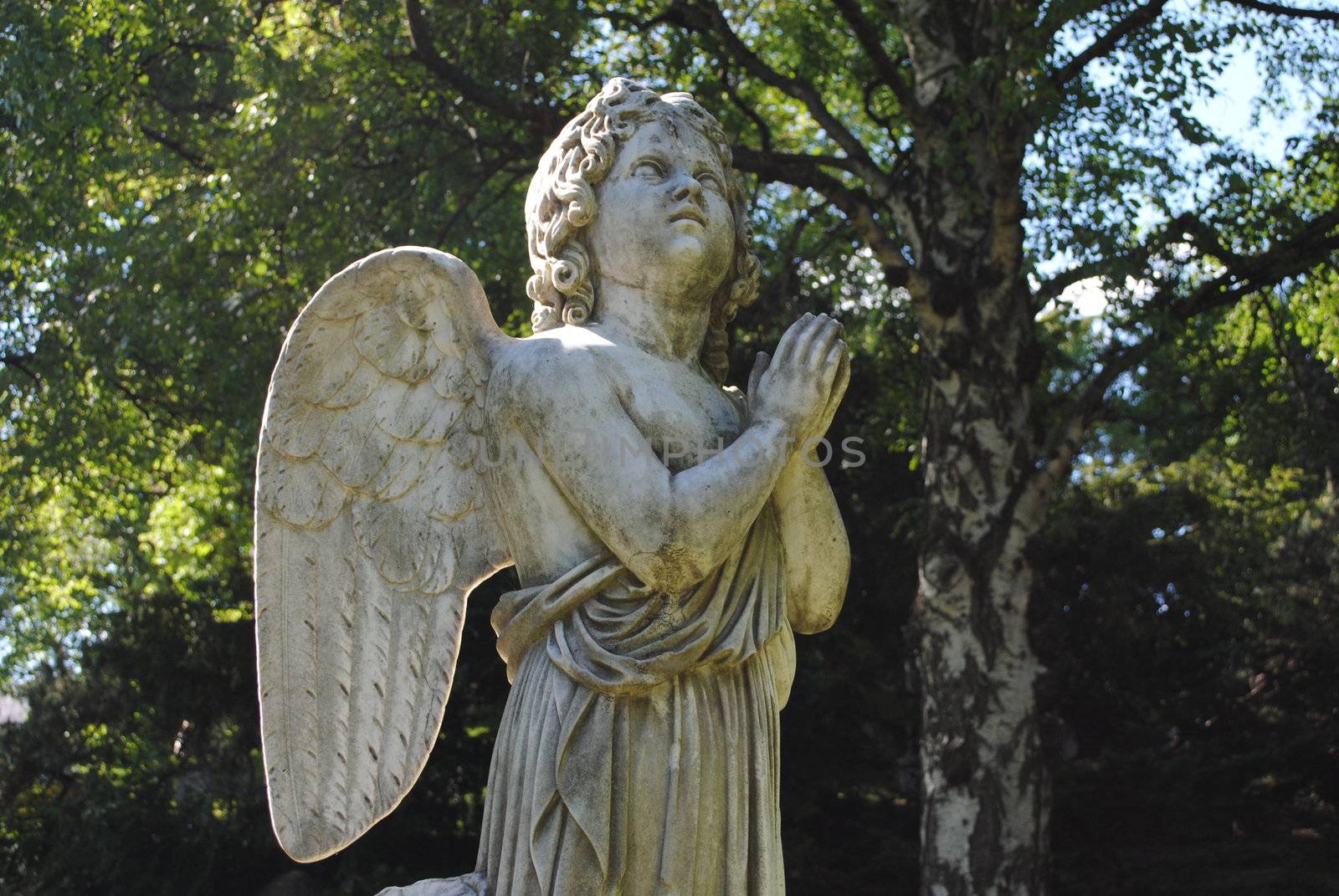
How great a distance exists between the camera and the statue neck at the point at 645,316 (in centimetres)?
409

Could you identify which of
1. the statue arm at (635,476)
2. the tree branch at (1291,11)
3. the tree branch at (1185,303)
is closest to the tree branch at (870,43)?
the tree branch at (1185,303)

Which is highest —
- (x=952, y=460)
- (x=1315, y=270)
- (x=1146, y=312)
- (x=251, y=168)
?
(x=251, y=168)

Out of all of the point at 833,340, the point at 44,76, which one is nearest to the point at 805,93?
the point at 44,76

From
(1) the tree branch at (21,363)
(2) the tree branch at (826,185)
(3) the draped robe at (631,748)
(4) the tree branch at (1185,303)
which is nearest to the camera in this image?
(3) the draped robe at (631,748)

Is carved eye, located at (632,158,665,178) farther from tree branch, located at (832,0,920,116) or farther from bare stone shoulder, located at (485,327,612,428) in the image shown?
tree branch, located at (832,0,920,116)

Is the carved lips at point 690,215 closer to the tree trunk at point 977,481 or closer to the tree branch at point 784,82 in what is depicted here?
the tree trunk at point 977,481

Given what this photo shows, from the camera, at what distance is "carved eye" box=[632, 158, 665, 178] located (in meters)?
4.13

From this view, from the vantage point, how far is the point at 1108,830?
13.4 m

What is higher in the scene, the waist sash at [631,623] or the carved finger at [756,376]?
the carved finger at [756,376]

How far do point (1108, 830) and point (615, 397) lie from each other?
420 inches

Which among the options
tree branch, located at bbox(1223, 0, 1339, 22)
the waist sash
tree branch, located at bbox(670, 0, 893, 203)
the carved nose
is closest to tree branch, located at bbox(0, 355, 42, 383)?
tree branch, located at bbox(670, 0, 893, 203)

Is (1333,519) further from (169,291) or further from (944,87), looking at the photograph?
(169,291)

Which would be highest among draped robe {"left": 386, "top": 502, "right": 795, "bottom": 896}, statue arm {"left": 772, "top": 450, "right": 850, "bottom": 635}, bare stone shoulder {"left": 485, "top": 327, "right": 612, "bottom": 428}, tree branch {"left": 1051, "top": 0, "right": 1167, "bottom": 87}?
tree branch {"left": 1051, "top": 0, "right": 1167, "bottom": 87}

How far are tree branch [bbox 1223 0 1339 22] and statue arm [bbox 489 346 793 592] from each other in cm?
880
